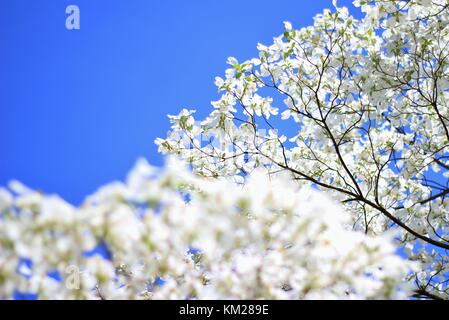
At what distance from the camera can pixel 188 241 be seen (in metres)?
1.44

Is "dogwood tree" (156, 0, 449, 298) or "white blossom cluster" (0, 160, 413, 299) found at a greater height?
"dogwood tree" (156, 0, 449, 298)

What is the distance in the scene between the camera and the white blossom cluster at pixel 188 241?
1320 millimetres

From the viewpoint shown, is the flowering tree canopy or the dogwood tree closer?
the flowering tree canopy

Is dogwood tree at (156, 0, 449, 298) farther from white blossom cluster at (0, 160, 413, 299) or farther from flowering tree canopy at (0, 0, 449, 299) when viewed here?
white blossom cluster at (0, 160, 413, 299)

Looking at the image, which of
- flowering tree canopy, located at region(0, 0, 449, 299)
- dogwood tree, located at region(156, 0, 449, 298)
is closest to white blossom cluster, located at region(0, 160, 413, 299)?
flowering tree canopy, located at region(0, 0, 449, 299)

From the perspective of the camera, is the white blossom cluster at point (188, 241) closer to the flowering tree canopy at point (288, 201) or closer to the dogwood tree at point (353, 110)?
the flowering tree canopy at point (288, 201)

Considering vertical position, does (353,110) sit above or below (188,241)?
above

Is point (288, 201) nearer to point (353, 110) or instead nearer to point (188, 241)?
point (188, 241)

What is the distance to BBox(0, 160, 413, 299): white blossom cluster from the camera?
1.32 metres

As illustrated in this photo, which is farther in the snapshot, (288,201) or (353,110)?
(353,110)

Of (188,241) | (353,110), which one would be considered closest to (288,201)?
(188,241)

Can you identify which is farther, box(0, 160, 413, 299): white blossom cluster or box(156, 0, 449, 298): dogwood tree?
box(156, 0, 449, 298): dogwood tree

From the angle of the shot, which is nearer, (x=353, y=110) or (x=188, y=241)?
(x=188, y=241)
